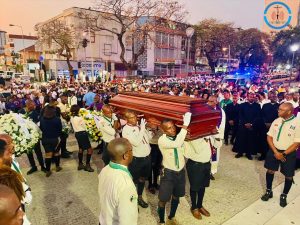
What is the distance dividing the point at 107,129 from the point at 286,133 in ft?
9.86

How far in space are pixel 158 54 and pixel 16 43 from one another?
47940 millimetres

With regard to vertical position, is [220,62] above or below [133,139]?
above

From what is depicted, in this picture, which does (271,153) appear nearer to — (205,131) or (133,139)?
(205,131)

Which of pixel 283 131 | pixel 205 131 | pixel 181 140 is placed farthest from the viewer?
pixel 283 131

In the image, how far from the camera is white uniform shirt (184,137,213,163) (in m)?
3.65

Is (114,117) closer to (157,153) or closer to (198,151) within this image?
(157,153)

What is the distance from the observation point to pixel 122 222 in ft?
7.07

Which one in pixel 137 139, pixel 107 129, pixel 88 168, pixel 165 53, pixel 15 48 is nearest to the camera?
pixel 137 139

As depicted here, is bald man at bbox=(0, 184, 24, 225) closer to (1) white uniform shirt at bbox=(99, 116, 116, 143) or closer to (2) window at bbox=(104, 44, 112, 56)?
(1) white uniform shirt at bbox=(99, 116, 116, 143)

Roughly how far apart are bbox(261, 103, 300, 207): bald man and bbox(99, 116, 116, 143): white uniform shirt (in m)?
2.73

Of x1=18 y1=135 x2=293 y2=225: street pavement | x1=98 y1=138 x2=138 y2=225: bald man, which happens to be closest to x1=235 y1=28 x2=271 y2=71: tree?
x1=18 y1=135 x2=293 y2=225: street pavement

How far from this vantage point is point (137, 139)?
379 cm

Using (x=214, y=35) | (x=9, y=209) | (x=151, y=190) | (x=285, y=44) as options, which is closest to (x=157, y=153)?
(x=151, y=190)

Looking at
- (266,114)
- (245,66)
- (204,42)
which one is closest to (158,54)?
(204,42)
